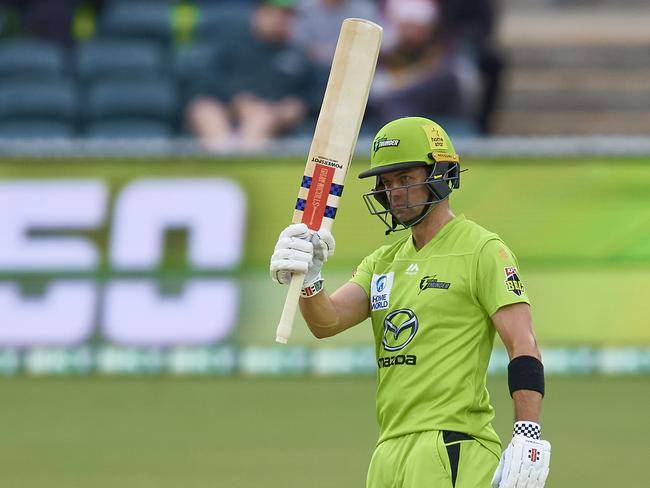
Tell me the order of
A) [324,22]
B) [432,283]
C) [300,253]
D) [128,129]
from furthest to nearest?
[324,22], [128,129], [432,283], [300,253]

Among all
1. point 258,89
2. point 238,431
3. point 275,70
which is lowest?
point 238,431

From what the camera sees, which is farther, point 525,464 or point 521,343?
point 521,343

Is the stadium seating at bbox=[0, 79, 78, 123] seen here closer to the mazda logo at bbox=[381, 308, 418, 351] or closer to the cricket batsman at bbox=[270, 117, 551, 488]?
the cricket batsman at bbox=[270, 117, 551, 488]

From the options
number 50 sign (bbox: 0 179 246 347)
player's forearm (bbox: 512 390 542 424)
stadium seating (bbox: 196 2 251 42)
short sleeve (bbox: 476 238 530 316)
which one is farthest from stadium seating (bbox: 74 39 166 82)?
player's forearm (bbox: 512 390 542 424)

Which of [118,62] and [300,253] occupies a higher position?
[118,62]

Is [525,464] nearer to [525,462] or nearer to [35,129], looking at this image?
[525,462]

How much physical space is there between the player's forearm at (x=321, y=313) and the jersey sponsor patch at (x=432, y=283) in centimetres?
34

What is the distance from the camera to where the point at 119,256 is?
9.23m

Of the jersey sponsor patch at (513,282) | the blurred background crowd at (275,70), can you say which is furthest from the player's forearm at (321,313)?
the blurred background crowd at (275,70)

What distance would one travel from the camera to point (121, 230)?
924cm

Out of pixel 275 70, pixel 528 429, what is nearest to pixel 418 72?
pixel 275 70

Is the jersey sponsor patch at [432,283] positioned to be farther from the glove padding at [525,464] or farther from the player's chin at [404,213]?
the glove padding at [525,464]

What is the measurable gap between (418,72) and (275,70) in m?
1.25

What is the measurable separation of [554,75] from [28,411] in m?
7.43
